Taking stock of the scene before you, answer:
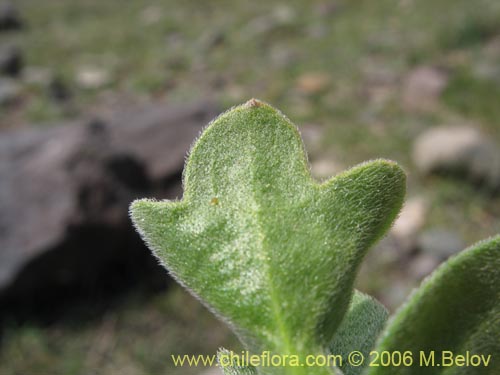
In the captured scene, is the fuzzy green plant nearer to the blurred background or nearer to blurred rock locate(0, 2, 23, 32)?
the blurred background

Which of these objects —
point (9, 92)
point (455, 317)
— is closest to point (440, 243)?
point (455, 317)

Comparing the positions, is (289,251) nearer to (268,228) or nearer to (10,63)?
(268,228)

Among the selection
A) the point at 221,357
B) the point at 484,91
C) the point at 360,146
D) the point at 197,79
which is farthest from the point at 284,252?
the point at 197,79

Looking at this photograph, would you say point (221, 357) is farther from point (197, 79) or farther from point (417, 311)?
A: point (197, 79)

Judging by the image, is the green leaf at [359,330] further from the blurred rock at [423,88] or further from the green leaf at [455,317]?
the blurred rock at [423,88]

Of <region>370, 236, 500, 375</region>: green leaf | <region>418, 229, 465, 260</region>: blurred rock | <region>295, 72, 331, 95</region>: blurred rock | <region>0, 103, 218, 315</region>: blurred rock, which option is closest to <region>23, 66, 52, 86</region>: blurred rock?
<region>0, 103, 218, 315</region>: blurred rock

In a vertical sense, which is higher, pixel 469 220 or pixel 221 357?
pixel 221 357
